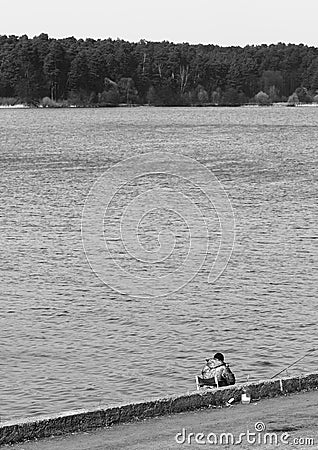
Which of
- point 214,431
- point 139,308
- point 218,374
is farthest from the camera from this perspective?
point 139,308

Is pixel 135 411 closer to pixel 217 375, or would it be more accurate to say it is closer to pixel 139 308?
pixel 217 375

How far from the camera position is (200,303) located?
28.9 m

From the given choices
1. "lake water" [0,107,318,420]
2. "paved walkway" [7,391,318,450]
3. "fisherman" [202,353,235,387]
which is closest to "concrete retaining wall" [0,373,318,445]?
"paved walkway" [7,391,318,450]

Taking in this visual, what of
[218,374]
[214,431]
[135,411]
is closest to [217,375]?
[218,374]

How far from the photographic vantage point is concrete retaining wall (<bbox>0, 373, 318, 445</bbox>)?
38.6ft

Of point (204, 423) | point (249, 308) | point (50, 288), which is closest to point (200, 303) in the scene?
point (249, 308)

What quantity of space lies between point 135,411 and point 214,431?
103 cm

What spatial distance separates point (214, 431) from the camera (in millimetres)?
12086

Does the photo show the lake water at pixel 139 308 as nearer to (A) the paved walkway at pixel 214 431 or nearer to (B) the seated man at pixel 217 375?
(B) the seated man at pixel 217 375

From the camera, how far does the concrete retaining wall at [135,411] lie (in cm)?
1177

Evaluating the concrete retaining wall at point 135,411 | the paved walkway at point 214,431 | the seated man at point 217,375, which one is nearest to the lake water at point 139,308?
the seated man at point 217,375

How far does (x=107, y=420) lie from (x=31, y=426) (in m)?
0.98

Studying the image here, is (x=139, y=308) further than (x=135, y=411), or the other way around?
(x=139, y=308)

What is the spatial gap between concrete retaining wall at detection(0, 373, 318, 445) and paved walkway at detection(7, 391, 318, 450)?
12 centimetres
